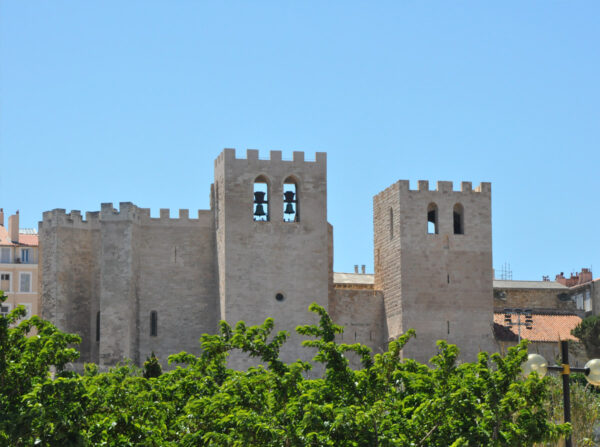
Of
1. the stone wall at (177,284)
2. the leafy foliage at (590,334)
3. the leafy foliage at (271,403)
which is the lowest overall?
the leafy foliage at (271,403)

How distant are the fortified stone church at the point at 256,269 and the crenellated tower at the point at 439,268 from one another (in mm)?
51

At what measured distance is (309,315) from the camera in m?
46.9

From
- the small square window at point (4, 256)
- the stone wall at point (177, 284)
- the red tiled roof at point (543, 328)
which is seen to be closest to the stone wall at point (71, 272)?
the stone wall at point (177, 284)

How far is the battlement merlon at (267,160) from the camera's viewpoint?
48.0 m

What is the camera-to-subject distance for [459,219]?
165 ft

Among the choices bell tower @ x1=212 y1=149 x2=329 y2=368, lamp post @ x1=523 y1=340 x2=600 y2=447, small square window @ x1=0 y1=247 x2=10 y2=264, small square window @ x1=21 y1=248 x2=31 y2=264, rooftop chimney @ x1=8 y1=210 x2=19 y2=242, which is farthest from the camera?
rooftop chimney @ x1=8 y1=210 x2=19 y2=242

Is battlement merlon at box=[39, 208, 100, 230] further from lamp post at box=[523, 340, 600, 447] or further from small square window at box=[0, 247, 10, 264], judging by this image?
lamp post at box=[523, 340, 600, 447]

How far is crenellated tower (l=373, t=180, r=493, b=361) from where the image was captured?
48188 mm

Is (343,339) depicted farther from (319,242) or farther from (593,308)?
(593,308)

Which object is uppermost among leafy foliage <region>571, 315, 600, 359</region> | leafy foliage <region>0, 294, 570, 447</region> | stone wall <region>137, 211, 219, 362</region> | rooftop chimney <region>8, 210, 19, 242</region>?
rooftop chimney <region>8, 210, 19, 242</region>

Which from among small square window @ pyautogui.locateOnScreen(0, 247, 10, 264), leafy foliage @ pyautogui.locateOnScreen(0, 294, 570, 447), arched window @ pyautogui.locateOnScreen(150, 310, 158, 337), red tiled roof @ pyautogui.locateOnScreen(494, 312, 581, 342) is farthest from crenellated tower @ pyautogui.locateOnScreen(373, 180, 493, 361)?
leafy foliage @ pyautogui.locateOnScreen(0, 294, 570, 447)

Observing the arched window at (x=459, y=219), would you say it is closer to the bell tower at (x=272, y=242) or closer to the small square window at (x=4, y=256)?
the bell tower at (x=272, y=242)

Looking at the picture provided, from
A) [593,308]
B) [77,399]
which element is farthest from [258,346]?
[593,308]

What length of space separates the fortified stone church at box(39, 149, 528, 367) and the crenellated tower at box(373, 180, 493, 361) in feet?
0.17
